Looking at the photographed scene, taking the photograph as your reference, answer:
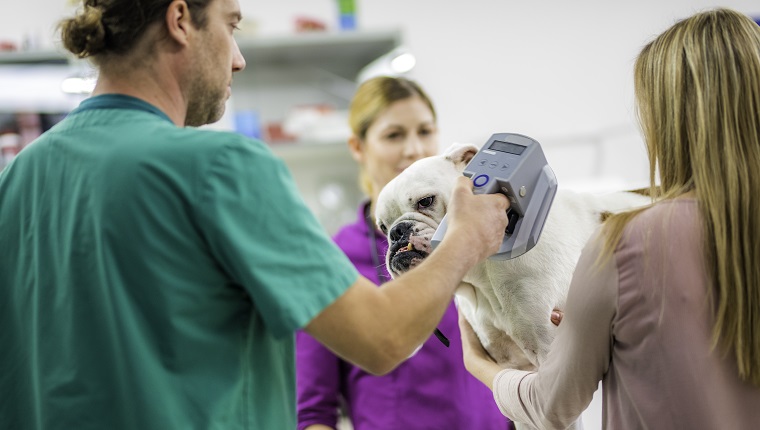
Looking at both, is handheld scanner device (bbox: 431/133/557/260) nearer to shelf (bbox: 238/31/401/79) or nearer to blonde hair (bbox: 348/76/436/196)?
blonde hair (bbox: 348/76/436/196)

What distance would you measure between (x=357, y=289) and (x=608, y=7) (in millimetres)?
3399

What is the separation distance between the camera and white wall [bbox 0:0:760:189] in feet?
11.8

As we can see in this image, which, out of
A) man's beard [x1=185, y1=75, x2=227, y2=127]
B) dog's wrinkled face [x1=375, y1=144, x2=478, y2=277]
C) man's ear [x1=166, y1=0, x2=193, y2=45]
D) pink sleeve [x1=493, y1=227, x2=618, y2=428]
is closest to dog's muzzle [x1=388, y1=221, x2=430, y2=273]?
dog's wrinkled face [x1=375, y1=144, x2=478, y2=277]

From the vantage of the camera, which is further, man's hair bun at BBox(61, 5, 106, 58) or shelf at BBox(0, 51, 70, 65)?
shelf at BBox(0, 51, 70, 65)

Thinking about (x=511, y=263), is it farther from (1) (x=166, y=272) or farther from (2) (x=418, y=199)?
(1) (x=166, y=272)

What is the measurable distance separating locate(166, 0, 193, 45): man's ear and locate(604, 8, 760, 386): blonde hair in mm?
515

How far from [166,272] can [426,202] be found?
0.58 meters

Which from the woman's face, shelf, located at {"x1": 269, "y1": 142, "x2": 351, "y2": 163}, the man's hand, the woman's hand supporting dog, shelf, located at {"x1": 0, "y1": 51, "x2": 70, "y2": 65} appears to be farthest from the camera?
shelf, located at {"x1": 269, "y1": 142, "x2": 351, "y2": 163}

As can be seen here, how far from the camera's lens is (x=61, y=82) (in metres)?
2.83

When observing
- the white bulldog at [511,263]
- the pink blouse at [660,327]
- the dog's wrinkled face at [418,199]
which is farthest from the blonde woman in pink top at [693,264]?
the dog's wrinkled face at [418,199]

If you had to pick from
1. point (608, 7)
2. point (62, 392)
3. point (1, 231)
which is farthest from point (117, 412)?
point (608, 7)

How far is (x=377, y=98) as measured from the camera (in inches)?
65.0

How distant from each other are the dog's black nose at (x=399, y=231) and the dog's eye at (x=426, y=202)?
72mm

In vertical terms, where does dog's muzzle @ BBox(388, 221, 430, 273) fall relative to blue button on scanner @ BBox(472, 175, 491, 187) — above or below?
below
